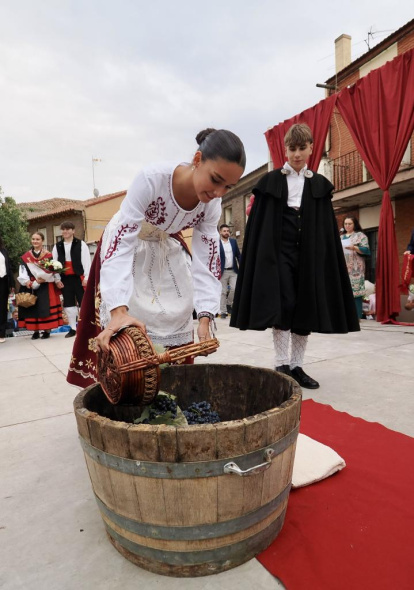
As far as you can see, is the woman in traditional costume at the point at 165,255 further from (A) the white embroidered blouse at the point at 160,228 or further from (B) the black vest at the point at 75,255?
(B) the black vest at the point at 75,255

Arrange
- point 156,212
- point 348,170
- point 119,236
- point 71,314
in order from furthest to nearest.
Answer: point 348,170
point 71,314
point 156,212
point 119,236

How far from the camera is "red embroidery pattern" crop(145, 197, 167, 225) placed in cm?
169

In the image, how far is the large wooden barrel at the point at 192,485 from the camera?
0.97 m

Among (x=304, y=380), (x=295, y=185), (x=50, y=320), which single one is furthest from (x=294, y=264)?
(x=50, y=320)

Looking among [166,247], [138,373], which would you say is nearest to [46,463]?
[138,373]

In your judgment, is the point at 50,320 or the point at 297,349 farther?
the point at 50,320

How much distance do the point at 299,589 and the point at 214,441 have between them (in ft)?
1.52

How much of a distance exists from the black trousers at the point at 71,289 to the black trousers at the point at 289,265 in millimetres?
4369

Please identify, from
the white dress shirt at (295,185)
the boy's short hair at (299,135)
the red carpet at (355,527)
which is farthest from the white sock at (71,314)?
the red carpet at (355,527)

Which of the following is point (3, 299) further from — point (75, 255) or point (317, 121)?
point (317, 121)

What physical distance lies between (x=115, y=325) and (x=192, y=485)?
1.84 feet

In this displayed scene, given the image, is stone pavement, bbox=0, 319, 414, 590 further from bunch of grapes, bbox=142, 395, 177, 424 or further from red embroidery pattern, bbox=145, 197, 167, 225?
red embroidery pattern, bbox=145, 197, 167, 225

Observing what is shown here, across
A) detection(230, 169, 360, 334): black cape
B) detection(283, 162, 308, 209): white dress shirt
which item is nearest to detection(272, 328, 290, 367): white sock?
detection(230, 169, 360, 334): black cape

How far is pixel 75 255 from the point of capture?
20.1 ft
